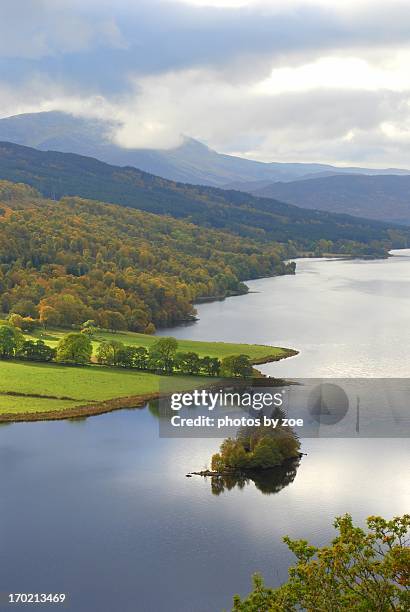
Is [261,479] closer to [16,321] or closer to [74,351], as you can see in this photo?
[74,351]

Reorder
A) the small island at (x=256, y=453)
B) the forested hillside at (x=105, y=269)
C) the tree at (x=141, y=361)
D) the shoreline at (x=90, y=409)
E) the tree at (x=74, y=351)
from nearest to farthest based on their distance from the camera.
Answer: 1. the small island at (x=256, y=453)
2. the shoreline at (x=90, y=409)
3. the tree at (x=141, y=361)
4. the tree at (x=74, y=351)
5. the forested hillside at (x=105, y=269)

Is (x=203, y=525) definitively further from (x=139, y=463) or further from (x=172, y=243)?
(x=172, y=243)

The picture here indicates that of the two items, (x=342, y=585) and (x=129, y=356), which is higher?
(x=342, y=585)

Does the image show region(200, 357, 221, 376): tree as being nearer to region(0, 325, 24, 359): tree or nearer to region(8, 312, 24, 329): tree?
region(0, 325, 24, 359): tree

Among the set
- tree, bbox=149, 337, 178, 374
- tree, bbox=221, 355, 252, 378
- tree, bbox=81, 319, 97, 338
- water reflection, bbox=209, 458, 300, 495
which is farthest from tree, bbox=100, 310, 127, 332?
water reflection, bbox=209, 458, 300, 495

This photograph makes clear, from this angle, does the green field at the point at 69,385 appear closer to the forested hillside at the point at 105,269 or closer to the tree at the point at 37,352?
the tree at the point at 37,352

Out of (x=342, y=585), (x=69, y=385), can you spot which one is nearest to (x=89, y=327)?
(x=69, y=385)

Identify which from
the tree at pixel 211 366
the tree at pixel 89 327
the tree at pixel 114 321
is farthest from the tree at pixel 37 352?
the tree at pixel 114 321
